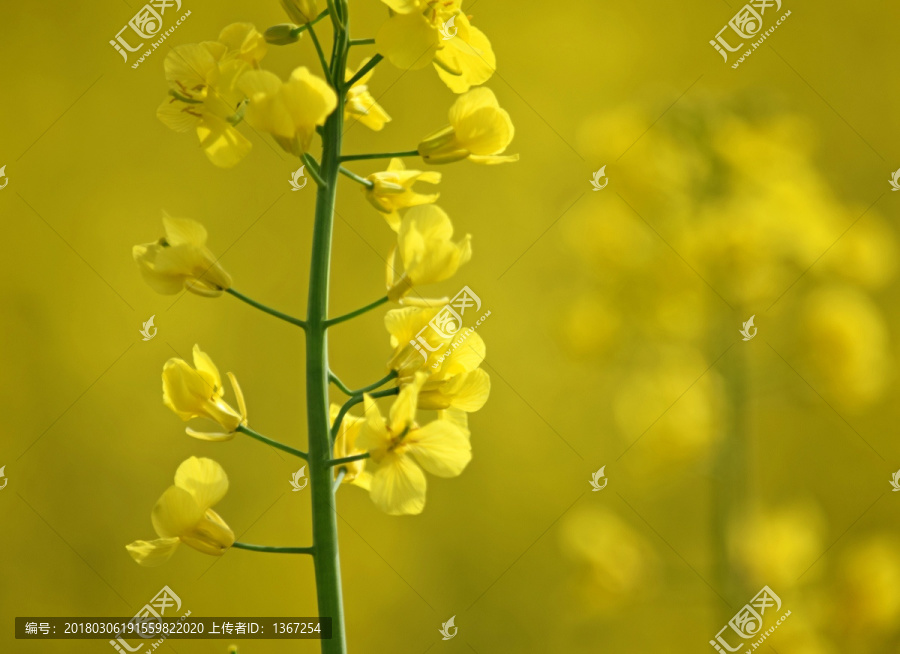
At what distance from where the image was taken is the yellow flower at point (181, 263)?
54 cm

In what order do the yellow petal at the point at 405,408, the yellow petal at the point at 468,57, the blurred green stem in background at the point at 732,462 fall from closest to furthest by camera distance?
the yellow petal at the point at 405,408
the yellow petal at the point at 468,57
the blurred green stem in background at the point at 732,462

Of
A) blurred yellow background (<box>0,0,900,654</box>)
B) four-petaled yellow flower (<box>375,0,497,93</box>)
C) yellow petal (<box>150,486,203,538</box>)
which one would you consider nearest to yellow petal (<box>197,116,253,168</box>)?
four-petaled yellow flower (<box>375,0,497,93</box>)

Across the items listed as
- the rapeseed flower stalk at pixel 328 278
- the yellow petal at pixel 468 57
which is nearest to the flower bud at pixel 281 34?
the rapeseed flower stalk at pixel 328 278

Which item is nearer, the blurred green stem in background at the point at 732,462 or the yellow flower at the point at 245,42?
the yellow flower at the point at 245,42

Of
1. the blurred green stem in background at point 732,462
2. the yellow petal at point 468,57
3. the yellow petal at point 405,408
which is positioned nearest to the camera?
the yellow petal at point 405,408

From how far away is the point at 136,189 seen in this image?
6.20ft

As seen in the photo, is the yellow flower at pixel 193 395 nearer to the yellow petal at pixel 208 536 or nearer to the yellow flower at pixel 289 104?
the yellow petal at pixel 208 536

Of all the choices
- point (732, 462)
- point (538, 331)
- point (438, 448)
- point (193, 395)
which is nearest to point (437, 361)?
point (438, 448)

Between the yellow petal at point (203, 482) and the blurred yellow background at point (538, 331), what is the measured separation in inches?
36.3

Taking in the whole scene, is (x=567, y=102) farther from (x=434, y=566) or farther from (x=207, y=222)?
(x=434, y=566)

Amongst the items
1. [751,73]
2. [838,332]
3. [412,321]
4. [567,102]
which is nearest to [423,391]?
[412,321]

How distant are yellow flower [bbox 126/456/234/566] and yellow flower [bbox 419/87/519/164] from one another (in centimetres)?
28

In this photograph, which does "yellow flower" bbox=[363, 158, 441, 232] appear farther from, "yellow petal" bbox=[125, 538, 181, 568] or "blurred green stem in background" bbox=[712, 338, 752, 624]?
"blurred green stem in background" bbox=[712, 338, 752, 624]

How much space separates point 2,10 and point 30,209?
459 mm
